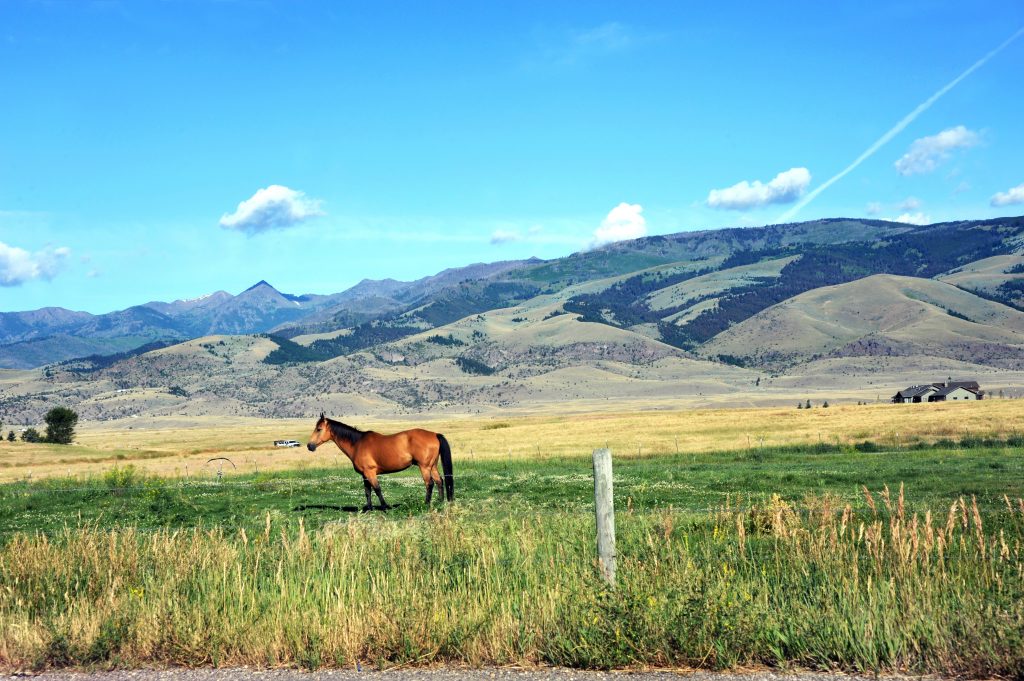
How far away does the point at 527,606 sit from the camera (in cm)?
902

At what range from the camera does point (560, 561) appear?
10273 mm

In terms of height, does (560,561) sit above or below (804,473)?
above

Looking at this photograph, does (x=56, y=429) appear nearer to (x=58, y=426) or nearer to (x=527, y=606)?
(x=58, y=426)

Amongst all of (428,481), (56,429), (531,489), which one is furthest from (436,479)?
(56,429)

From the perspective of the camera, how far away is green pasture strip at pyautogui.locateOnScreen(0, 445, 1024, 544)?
2073 centimetres

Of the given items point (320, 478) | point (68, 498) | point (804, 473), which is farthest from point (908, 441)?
point (68, 498)

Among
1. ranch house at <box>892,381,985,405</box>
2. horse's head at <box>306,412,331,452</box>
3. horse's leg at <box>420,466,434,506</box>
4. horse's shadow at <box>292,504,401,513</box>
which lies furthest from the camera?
ranch house at <box>892,381,985,405</box>

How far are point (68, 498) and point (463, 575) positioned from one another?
21.3 m

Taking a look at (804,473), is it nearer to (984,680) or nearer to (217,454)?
(984,680)

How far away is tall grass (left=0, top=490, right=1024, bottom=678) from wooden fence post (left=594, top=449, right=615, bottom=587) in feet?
0.57

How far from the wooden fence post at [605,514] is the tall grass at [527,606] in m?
0.17

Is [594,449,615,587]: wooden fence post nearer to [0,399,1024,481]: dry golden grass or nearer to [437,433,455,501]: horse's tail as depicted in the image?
[437,433,455,501]: horse's tail

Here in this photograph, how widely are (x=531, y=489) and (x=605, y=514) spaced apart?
1795 cm

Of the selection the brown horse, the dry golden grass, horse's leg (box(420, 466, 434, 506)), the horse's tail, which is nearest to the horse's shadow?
the brown horse
